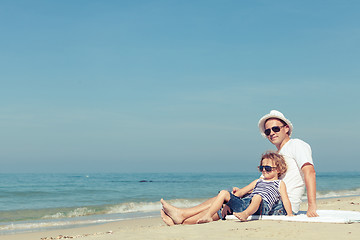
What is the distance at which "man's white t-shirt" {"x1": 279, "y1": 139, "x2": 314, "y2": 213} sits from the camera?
5417mm

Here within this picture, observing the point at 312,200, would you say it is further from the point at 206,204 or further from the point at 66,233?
the point at 66,233

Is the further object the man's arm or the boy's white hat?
the boy's white hat

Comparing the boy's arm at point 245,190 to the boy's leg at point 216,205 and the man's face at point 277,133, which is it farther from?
the man's face at point 277,133

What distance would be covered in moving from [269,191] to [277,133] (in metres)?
0.85

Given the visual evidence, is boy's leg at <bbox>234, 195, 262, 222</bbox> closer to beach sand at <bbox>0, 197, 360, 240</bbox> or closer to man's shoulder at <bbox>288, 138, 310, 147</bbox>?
beach sand at <bbox>0, 197, 360, 240</bbox>

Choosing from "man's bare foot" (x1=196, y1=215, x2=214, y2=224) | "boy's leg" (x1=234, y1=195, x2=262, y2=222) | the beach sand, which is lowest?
the beach sand

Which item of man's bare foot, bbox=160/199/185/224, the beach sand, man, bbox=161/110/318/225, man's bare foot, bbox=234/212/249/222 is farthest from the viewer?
man's bare foot, bbox=160/199/185/224

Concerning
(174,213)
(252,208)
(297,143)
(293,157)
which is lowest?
(174,213)

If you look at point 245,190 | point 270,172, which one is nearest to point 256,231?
point 270,172


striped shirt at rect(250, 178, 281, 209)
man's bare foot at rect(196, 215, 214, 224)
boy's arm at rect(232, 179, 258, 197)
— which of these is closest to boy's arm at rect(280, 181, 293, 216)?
striped shirt at rect(250, 178, 281, 209)

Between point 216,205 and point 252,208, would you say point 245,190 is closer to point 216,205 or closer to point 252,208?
point 252,208

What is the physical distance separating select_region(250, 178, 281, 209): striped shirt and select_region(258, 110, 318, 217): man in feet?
0.78

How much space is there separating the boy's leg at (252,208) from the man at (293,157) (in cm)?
48

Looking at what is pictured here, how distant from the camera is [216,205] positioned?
5.56 m
